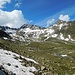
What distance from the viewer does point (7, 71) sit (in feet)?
121

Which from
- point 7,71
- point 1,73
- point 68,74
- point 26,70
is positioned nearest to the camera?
point 1,73

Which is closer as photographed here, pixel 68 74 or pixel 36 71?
pixel 36 71

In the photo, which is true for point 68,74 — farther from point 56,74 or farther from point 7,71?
point 7,71

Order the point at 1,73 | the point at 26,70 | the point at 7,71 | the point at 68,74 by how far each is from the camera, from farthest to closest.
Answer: the point at 68,74
the point at 26,70
the point at 7,71
the point at 1,73

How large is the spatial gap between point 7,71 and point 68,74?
1541cm

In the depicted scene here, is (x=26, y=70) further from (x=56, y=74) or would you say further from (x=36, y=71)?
(x=56, y=74)

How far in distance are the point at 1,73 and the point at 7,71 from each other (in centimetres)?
372

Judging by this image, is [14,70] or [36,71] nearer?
[14,70]

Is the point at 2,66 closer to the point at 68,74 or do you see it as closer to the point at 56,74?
the point at 56,74

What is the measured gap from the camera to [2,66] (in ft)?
125

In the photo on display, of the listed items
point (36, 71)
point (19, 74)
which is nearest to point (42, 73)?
point (36, 71)

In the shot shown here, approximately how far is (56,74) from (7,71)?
37.7 ft

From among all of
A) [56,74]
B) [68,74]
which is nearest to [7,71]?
[56,74]

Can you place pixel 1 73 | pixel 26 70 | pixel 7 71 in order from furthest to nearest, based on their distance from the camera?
pixel 26 70
pixel 7 71
pixel 1 73
